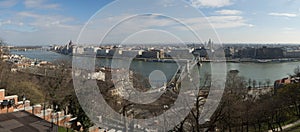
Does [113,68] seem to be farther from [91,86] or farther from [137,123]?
[137,123]

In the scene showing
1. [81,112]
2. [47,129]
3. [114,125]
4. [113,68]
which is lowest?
[114,125]

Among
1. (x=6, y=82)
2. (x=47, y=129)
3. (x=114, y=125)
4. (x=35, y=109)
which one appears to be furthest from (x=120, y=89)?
(x=6, y=82)

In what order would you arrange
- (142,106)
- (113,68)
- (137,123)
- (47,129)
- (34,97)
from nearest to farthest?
1. (47,129)
2. (142,106)
3. (137,123)
4. (113,68)
5. (34,97)

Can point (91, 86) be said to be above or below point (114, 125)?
above

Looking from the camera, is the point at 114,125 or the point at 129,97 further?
the point at 114,125

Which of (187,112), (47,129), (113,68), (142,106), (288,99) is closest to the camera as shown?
(47,129)

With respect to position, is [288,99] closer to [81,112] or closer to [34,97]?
[81,112]

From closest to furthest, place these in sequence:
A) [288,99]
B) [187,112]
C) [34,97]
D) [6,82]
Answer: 1. [187,112]
2. [34,97]
3. [6,82]
4. [288,99]

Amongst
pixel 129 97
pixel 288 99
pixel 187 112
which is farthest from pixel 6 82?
pixel 288 99

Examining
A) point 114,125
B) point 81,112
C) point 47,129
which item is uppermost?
point 47,129
